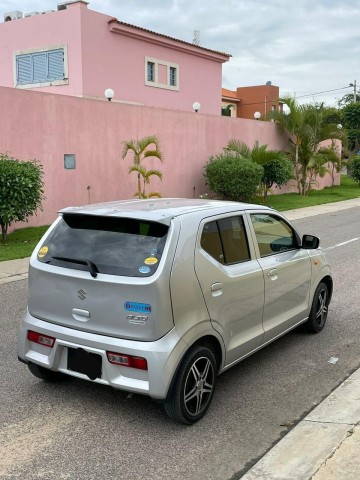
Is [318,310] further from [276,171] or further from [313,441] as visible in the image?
[276,171]

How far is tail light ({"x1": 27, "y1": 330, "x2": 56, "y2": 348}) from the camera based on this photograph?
3.94 meters

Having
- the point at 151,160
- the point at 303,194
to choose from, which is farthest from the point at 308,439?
the point at 303,194

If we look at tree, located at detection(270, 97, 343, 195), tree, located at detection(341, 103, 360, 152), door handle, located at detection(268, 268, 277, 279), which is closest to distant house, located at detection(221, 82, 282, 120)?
tree, located at detection(341, 103, 360, 152)

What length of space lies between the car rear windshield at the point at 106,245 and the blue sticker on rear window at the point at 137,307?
0.64 ft

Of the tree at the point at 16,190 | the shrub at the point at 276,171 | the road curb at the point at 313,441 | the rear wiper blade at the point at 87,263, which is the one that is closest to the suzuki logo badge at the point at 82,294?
the rear wiper blade at the point at 87,263

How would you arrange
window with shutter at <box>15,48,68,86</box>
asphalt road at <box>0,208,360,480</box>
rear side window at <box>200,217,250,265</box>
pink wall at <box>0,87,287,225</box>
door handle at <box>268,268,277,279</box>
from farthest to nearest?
window with shutter at <box>15,48,68,86</box>, pink wall at <box>0,87,287,225</box>, door handle at <box>268,268,277,279</box>, rear side window at <box>200,217,250,265</box>, asphalt road at <box>0,208,360,480</box>

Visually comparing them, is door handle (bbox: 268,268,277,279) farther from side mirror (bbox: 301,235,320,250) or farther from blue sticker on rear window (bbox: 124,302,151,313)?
blue sticker on rear window (bbox: 124,302,151,313)

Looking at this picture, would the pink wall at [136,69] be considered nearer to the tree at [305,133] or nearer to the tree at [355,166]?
the tree at [305,133]

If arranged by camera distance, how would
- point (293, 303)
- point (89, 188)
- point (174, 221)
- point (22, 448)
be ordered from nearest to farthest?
point (22, 448)
point (174, 221)
point (293, 303)
point (89, 188)

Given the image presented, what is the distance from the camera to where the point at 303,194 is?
86.1ft

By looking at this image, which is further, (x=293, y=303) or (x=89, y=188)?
(x=89, y=188)

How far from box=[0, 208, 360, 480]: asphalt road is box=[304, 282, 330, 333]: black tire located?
0.55 feet

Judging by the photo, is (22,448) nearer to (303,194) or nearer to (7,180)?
(7,180)

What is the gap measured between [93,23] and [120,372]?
817 inches
